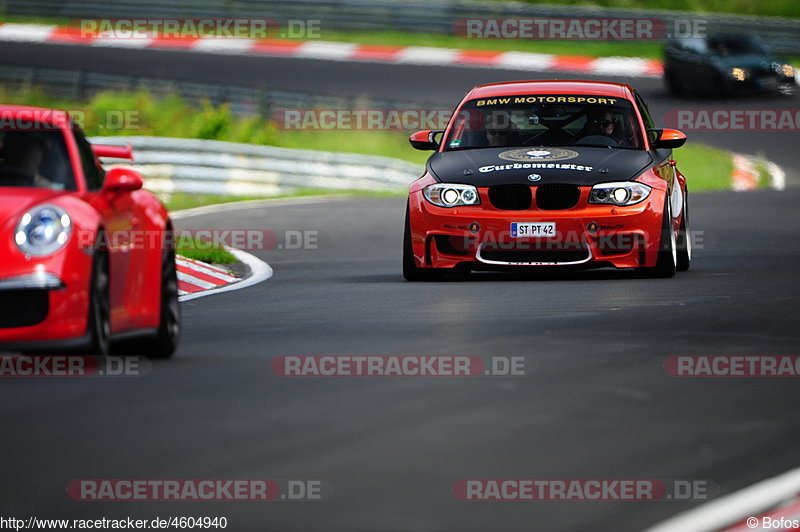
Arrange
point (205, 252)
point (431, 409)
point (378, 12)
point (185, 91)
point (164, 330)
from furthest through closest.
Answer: point (378, 12), point (185, 91), point (205, 252), point (164, 330), point (431, 409)

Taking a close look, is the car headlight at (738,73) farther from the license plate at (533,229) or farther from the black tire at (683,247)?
the license plate at (533,229)

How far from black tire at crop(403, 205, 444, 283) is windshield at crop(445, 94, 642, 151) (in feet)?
3.59

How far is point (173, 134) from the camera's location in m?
28.8

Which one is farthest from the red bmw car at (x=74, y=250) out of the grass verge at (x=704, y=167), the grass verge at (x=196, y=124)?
the grass verge at (x=196, y=124)

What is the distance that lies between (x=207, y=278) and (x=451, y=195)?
6.91 feet

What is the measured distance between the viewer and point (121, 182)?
27.2 ft

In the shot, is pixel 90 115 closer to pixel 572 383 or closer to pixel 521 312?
pixel 521 312

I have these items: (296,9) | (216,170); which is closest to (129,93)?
(216,170)

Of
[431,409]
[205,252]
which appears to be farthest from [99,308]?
[205,252]

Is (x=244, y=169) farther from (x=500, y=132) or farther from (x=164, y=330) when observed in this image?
(x=164, y=330)

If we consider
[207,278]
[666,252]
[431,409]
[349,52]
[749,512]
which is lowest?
[349,52]

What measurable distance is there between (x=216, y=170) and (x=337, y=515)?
20.0 metres

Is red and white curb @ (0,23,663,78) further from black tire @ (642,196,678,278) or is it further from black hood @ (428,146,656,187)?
black tire @ (642,196,678,278)

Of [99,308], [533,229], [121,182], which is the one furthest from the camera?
[533,229]
